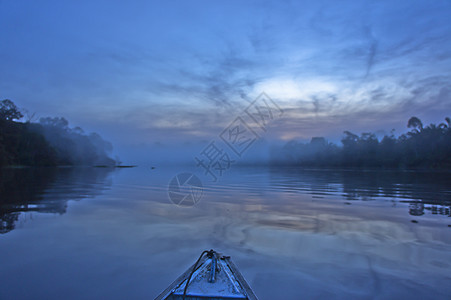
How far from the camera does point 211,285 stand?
339 centimetres

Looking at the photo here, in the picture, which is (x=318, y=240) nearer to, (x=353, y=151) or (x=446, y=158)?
(x=446, y=158)

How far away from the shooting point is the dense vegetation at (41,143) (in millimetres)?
57281

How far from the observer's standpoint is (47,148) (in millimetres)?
74812

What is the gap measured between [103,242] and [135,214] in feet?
10.6

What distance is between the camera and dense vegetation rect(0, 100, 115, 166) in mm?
57281

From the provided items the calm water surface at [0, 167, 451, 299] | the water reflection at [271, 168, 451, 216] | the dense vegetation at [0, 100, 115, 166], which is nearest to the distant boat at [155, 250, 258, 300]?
the calm water surface at [0, 167, 451, 299]

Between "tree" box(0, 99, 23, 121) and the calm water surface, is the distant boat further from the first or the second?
"tree" box(0, 99, 23, 121)

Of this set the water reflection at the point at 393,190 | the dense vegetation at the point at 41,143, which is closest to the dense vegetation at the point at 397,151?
the water reflection at the point at 393,190

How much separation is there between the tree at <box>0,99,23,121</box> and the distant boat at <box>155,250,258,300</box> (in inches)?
2902

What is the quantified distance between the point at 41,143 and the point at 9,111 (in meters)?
16.0

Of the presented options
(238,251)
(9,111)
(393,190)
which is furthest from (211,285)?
(9,111)

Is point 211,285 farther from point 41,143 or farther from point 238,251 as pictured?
point 41,143

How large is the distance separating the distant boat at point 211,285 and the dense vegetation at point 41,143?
6316cm

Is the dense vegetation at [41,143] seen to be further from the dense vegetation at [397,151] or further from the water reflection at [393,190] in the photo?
the dense vegetation at [397,151]
